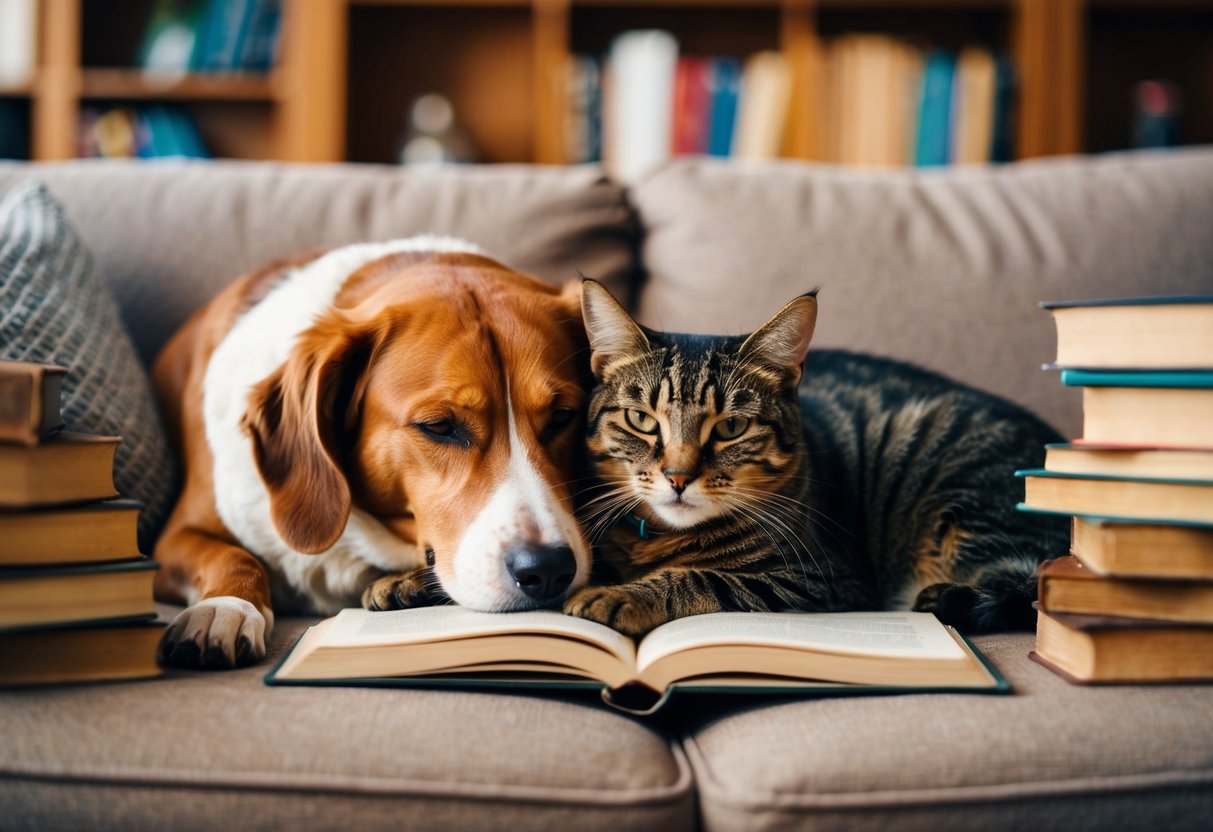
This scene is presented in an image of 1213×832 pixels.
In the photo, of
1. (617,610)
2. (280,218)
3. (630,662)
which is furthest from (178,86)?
(630,662)

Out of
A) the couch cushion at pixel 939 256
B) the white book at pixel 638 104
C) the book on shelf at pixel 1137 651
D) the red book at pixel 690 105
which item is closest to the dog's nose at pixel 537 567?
the book on shelf at pixel 1137 651

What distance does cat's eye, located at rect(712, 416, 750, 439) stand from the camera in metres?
1.50

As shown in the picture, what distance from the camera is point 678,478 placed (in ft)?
4.64

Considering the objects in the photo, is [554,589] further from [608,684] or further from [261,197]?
[261,197]

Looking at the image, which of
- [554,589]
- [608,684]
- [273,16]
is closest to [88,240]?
[554,589]

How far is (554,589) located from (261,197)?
1.16 meters

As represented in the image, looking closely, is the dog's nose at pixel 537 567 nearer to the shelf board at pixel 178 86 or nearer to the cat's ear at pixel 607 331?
the cat's ear at pixel 607 331

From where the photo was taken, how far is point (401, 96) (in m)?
3.54

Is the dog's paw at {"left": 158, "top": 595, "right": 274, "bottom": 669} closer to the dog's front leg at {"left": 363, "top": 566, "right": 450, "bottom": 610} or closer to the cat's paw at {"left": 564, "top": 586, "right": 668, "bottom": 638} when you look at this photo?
the dog's front leg at {"left": 363, "top": 566, "right": 450, "bottom": 610}

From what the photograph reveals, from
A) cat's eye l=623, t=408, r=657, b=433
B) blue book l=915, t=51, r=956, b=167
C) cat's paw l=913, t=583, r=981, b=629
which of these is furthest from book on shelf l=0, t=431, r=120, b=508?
blue book l=915, t=51, r=956, b=167

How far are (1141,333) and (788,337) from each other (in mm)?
468

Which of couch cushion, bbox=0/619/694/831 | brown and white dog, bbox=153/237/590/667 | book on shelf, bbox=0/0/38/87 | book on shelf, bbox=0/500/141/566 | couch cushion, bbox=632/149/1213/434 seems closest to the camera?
couch cushion, bbox=0/619/694/831

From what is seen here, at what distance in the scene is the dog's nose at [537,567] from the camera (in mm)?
1270

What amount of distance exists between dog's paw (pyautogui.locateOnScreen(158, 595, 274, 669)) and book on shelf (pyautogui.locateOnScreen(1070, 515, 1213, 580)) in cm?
96
